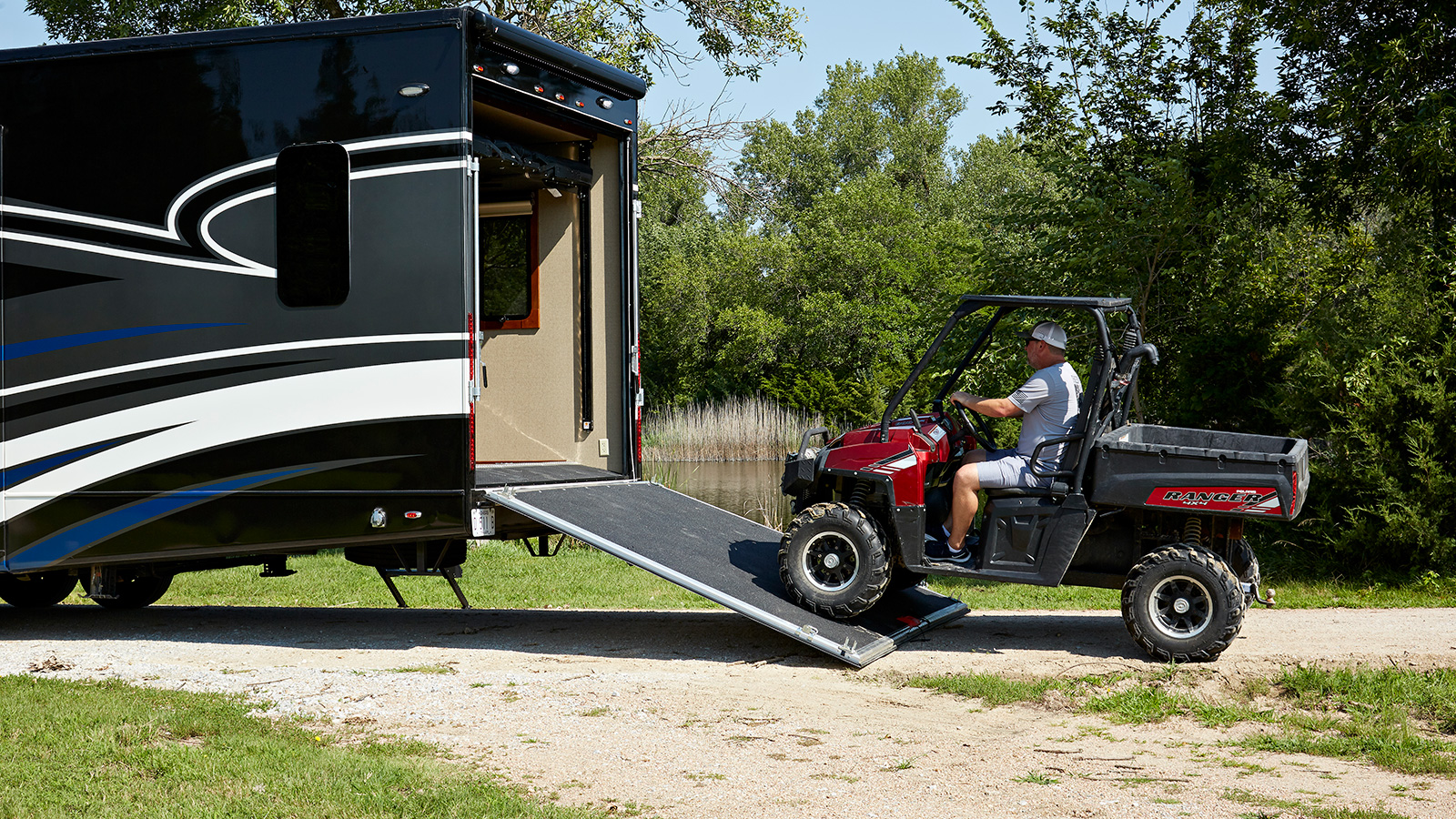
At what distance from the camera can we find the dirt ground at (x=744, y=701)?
4375 mm

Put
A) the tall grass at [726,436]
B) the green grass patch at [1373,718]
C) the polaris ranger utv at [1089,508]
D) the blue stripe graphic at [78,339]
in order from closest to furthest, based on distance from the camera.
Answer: the green grass patch at [1373,718]
the polaris ranger utv at [1089,508]
the blue stripe graphic at [78,339]
the tall grass at [726,436]

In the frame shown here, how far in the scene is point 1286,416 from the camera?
11.0 metres

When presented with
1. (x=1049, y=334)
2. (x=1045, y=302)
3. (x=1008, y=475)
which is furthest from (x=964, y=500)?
(x=1045, y=302)

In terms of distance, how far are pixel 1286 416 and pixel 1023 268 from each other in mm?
3614

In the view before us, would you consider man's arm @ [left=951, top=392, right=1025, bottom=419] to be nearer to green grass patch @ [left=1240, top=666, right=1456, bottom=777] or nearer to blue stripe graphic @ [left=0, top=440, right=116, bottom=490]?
green grass patch @ [left=1240, top=666, right=1456, bottom=777]

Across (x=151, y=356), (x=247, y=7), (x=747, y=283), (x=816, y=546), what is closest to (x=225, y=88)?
(x=151, y=356)

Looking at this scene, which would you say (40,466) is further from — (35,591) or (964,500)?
(964,500)

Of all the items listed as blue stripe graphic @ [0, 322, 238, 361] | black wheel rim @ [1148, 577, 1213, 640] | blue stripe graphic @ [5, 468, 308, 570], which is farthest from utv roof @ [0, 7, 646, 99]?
black wheel rim @ [1148, 577, 1213, 640]

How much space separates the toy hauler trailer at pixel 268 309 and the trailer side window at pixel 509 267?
1.11 metres

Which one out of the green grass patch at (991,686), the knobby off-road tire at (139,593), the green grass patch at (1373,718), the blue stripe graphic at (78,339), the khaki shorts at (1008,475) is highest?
the blue stripe graphic at (78,339)

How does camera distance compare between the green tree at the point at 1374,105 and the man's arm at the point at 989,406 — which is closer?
the man's arm at the point at 989,406

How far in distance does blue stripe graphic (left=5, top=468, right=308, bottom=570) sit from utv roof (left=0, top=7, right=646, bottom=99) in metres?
2.52

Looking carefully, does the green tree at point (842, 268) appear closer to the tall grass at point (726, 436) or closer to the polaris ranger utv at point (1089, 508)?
the tall grass at point (726, 436)

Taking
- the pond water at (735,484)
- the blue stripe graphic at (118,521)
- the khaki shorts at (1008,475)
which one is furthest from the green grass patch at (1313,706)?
the pond water at (735,484)
